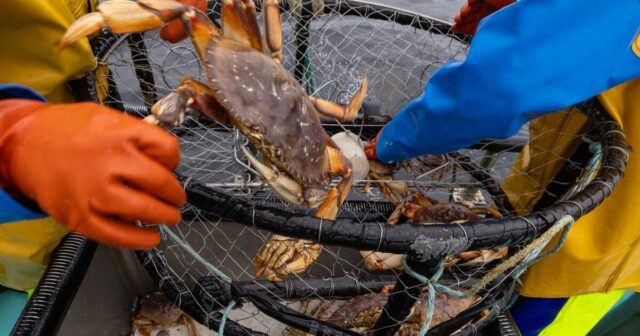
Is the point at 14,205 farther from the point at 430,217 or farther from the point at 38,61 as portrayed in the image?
the point at 430,217

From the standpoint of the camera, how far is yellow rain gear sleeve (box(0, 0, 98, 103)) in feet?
4.38

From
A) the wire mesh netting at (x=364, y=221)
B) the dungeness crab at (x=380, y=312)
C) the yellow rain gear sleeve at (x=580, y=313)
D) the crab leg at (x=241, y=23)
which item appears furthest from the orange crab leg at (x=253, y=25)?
the yellow rain gear sleeve at (x=580, y=313)

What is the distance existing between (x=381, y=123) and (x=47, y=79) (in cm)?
160

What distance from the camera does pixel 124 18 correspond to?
130 cm

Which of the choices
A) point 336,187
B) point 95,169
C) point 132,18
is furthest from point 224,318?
point 132,18

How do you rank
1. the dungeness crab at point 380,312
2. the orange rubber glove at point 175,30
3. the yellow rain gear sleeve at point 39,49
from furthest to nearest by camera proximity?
the dungeness crab at point 380,312 < the orange rubber glove at point 175,30 < the yellow rain gear sleeve at point 39,49

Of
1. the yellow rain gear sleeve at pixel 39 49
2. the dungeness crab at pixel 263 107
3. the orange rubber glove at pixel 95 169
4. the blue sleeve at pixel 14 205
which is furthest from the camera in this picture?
the dungeness crab at pixel 263 107

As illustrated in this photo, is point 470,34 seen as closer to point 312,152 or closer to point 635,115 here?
point 635,115

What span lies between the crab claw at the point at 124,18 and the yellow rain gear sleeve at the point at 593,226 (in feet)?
4.88

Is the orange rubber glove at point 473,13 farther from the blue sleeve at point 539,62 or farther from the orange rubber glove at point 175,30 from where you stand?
the orange rubber glove at point 175,30

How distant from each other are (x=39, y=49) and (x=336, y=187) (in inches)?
44.6

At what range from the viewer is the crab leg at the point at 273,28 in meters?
1.82

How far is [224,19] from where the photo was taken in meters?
1.72

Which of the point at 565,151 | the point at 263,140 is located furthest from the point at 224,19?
the point at 565,151
